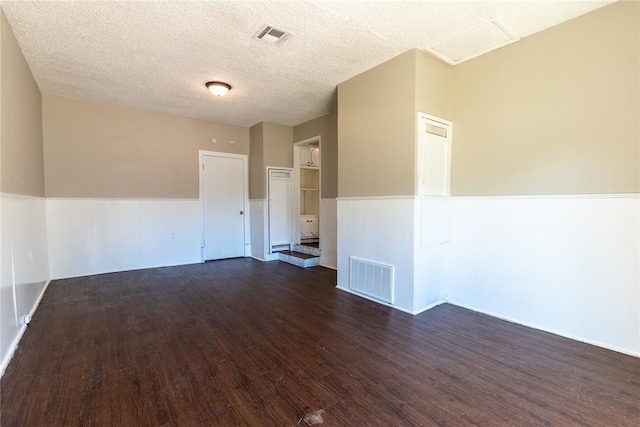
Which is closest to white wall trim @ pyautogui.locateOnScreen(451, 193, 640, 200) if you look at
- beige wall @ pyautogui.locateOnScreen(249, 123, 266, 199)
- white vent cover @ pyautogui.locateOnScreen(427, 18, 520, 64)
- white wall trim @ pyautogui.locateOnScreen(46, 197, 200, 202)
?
white vent cover @ pyautogui.locateOnScreen(427, 18, 520, 64)

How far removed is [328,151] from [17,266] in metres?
4.18

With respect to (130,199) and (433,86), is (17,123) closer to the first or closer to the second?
(130,199)

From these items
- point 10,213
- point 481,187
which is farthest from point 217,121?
point 481,187

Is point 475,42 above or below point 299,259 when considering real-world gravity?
above

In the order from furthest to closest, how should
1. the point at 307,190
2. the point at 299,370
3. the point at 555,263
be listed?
the point at 307,190 → the point at 555,263 → the point at 299,370

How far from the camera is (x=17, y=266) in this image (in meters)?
2.63

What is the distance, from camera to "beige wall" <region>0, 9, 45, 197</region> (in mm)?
2422

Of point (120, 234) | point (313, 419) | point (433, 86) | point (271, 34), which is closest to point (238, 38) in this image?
point (271, 34)

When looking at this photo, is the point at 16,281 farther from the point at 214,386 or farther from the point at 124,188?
the point at 124,188

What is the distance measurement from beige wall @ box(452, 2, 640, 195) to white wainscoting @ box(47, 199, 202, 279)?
4750 mm

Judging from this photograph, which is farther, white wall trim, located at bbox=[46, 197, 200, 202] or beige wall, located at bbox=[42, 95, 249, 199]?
white wall trim, located at bbox=[46, 197, 200, 202]

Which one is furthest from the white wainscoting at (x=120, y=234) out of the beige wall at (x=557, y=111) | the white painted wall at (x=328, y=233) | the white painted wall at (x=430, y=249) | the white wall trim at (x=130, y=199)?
the beige wall at (x=557, y=111)

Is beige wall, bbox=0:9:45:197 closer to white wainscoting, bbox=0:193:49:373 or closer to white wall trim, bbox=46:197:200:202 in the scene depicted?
white wainscoting, bbox=0:193:49:373

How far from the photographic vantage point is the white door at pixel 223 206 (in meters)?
5.92
